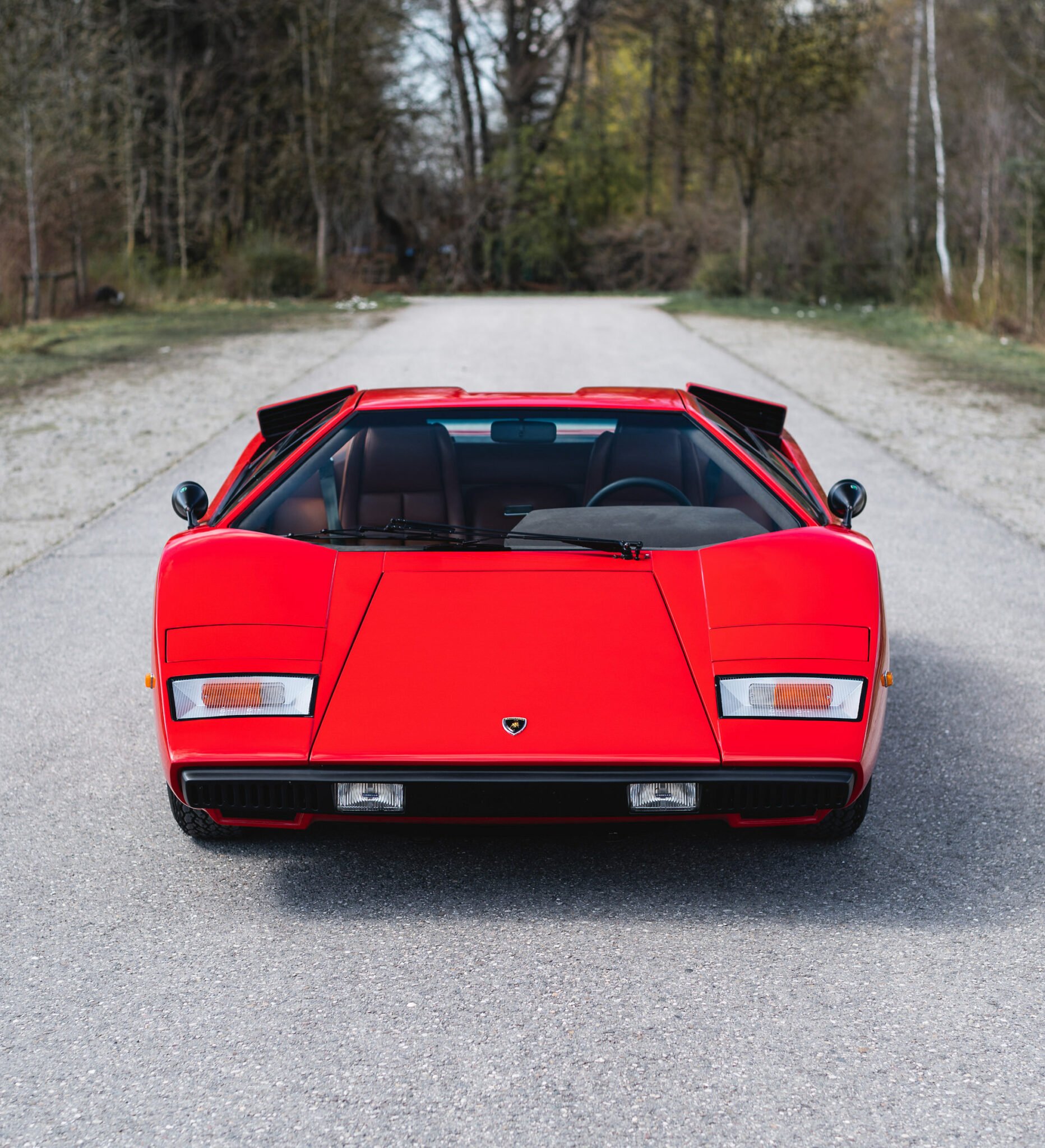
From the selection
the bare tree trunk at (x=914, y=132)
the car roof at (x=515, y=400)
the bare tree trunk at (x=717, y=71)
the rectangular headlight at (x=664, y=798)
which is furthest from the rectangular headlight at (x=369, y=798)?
the bare tree trunk at (x=717, y=71)

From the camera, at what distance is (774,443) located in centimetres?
518

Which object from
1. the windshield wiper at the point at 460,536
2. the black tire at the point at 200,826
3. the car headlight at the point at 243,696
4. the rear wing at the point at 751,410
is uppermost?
the rear wing at the point at 751,410

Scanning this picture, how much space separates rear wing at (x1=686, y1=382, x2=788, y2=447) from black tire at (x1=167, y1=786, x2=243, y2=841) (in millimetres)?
2353

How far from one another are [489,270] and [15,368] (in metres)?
30.8

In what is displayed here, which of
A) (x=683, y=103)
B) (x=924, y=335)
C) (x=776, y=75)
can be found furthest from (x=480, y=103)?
(x=924, y=335)

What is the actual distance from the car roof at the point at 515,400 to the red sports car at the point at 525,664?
0.28 metres

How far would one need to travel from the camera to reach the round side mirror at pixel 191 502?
4.45 m

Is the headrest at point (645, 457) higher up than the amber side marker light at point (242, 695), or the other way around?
the headrest at point (645, 457)

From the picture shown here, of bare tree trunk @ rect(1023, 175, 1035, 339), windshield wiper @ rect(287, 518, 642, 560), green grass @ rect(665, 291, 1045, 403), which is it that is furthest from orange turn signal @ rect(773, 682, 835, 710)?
bare tree trunk @ rect(1023, 175, 1035, 339)

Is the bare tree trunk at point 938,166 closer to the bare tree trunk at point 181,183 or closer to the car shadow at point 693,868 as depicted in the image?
the bare tree trunk at point 181,183

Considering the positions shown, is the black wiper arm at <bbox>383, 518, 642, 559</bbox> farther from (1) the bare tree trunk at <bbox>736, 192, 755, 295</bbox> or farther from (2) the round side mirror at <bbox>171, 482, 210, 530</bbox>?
(1) the bare tree trunk at <bbox>736, 192, 755, 295</bbox>

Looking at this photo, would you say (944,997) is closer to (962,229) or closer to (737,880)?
(737,880)

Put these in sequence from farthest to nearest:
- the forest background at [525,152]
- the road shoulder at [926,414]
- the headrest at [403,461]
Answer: the forest background at [525,152] → the road shoulder at [926,414] → the headrest at [403,461]

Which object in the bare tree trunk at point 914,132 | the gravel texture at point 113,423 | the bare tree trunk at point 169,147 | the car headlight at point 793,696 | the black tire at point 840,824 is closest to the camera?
the car headlight at point 793,696
